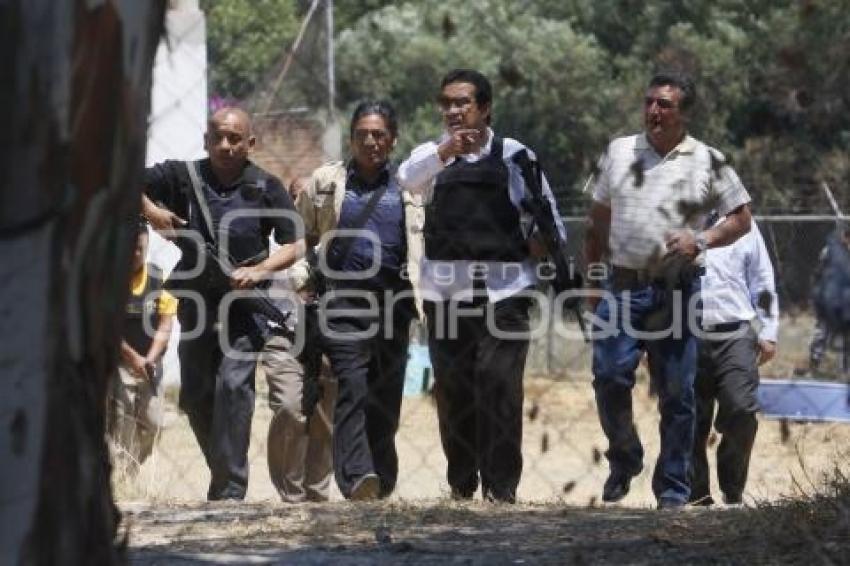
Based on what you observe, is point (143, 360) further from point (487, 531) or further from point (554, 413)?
point (554, 413)

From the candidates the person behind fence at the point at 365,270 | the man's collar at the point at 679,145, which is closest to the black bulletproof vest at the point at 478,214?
the person behind fence at the point at 365,270

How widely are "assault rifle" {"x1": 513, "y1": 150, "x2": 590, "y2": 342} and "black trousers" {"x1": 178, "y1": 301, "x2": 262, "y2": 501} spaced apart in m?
1.33

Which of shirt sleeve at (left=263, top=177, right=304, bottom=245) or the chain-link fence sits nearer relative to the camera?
shirt sleeve at (left=263, top=177, right=304, bottom=245)

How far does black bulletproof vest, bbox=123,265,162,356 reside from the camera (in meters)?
9.36

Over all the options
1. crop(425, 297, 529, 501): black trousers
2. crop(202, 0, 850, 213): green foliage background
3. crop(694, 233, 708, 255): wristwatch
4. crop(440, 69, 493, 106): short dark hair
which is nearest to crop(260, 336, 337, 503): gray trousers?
crop(425, 297, 529, 501): black trousers

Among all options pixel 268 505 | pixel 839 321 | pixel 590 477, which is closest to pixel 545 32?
pixel 590 477

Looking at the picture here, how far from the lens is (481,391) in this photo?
7.60 m

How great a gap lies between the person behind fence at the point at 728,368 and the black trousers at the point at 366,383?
1.36 metres

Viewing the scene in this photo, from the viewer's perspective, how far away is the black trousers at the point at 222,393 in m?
7.84

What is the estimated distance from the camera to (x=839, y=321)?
503 cm

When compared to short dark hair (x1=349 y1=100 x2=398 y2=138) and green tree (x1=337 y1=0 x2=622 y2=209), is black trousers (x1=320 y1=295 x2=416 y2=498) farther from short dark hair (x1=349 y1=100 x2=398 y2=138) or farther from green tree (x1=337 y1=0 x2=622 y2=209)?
green tree (x1=337 y1=0 x2=622 y2=209)

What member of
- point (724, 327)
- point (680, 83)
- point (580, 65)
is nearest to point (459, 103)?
point (680, 83)

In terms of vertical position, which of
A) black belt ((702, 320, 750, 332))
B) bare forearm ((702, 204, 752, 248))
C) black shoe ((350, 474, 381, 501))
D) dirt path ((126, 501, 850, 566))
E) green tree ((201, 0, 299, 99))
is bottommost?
dirt path ((126, 501, 850, 566))

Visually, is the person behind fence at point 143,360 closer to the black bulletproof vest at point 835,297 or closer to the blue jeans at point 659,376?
the blue jeans at point 659,376
